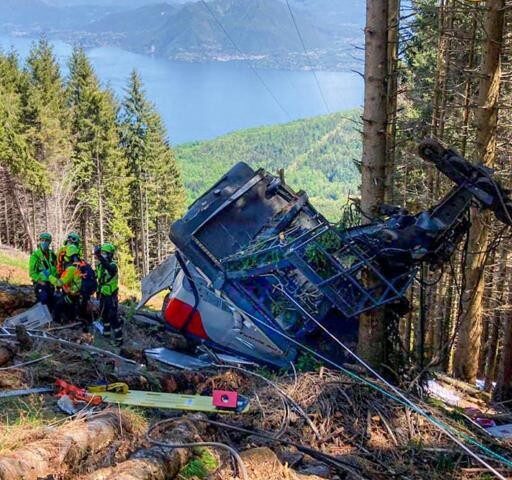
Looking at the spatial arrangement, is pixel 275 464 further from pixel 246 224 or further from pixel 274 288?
pixel 246 224

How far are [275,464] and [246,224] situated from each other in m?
5.25

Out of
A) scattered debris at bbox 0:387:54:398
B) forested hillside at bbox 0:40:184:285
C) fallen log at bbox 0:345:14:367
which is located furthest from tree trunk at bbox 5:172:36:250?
scattered debris at bbox 0:387:54:398

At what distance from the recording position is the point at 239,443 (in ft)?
18.6

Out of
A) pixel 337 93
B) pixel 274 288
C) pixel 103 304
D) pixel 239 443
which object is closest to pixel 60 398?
pixel 239 443

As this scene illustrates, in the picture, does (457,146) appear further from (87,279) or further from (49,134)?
(49,134)

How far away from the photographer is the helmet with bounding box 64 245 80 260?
10281mm

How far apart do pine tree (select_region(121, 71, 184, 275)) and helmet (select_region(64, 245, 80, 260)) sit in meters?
33.7

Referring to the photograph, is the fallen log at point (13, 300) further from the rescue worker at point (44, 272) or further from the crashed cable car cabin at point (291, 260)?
the crashed cable car cabin at point (291, 260)

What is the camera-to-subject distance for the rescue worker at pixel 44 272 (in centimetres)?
1055

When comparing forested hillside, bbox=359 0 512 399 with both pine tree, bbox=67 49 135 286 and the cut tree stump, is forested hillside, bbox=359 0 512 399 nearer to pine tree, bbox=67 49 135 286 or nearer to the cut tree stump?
the cut tree stump

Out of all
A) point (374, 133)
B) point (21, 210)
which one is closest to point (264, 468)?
point (374, 133)

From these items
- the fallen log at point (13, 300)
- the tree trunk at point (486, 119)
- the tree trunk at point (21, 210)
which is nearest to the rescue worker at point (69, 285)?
the fallen log at point (13, 300)

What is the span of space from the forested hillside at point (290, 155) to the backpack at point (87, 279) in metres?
101

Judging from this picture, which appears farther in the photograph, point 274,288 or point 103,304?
point 103,304
